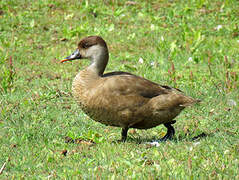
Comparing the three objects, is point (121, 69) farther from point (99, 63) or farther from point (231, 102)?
point (99, 63)

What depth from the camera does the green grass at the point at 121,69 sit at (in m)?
4.70

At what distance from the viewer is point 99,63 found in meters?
6.22

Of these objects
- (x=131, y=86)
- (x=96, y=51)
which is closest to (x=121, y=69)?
(x=96, y=51)

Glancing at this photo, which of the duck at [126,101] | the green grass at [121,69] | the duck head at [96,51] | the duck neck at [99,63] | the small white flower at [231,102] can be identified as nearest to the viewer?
the green grass at [121,69]

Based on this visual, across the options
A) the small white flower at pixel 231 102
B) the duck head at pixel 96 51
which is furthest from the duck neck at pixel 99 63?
the small white flower at pixel 231 102

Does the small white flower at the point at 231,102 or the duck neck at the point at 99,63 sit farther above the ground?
the duck neck at the point at 99,63

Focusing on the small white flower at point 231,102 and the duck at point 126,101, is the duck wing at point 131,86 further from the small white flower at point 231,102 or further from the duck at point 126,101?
the small white flower at point 231,102

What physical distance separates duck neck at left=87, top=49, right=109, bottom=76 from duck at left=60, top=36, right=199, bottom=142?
195mm

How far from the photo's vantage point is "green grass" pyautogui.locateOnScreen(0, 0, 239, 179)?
470 centimetres

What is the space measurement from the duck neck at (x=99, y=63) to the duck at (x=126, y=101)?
0.19 metres

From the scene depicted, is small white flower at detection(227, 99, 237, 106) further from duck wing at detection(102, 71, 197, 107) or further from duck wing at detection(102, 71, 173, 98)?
duck wing at detection(102, 71, 173, 98)

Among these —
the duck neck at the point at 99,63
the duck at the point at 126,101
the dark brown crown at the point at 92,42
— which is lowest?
the duck at the point at 126,101

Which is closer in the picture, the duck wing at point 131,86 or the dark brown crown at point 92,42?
the duck wing at point 131,86

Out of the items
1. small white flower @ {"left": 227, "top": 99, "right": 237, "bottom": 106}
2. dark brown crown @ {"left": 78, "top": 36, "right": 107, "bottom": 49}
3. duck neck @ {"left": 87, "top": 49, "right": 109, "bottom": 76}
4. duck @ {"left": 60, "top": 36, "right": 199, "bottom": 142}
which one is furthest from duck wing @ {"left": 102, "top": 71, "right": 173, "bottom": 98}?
small white flower @ {"left": 227, "top": 99, "right": 237, "bottom": 106}
